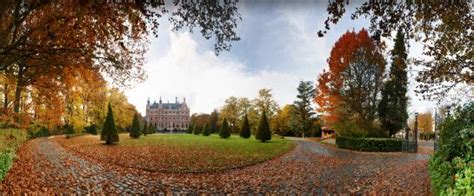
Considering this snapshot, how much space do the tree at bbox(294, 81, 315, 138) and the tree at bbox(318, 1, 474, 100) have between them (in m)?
27.5

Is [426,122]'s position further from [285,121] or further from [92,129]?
[92,129]

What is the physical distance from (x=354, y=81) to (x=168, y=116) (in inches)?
1871

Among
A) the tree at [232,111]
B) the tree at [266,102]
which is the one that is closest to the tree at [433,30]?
the tree at [266,102]

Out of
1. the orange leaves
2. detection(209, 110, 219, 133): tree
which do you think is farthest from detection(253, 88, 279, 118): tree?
the orange leaves

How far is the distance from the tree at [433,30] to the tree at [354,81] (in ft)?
37.6

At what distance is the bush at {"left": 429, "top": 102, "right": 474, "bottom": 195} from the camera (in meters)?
2.51

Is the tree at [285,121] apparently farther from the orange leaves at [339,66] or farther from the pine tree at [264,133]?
the orange leaves at [339,66]

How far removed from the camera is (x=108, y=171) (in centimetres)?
909

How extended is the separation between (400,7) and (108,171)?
8.03m

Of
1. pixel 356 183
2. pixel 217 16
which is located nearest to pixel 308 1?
pixel 217 16

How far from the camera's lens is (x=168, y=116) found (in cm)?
6400

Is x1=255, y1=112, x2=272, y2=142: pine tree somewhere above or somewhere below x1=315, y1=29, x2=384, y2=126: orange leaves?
below

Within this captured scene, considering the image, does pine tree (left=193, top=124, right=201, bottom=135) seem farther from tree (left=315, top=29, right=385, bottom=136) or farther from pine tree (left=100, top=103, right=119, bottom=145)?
tree (left=315, top=29, right=385, bottom=136)

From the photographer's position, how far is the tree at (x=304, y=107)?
3722 centimetres
